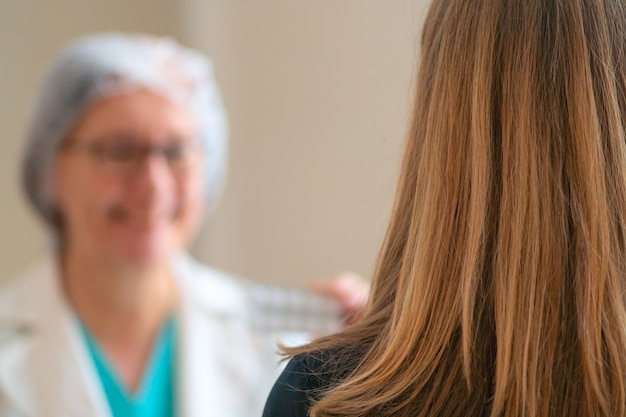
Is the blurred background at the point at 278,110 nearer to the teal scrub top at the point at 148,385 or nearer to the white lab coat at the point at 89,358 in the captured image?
the white lab coat at the point at 89,358

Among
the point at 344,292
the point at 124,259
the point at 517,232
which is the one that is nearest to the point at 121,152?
the point at 124,259

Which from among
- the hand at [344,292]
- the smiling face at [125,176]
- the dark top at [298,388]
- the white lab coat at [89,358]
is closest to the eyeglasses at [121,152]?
the smiling face at [125,176]

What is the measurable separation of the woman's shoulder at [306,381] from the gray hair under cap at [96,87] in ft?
2.89

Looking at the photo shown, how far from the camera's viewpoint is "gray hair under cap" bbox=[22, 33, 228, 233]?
1385mm

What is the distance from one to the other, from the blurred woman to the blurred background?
472 millimetres

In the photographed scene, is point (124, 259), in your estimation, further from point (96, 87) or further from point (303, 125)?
point (303, 125)

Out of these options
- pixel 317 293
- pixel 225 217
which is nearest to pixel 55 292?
pixel 317 293

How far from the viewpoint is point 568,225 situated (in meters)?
0.60

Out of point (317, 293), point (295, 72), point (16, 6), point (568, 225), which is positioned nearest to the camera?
point (568, 225)

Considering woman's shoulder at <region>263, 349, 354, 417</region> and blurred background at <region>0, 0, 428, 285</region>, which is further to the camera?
blurred background at <region>0, 0, 428, 285</region>

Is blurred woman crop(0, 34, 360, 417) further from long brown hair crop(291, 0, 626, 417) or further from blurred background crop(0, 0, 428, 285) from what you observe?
long brown hair crop(291, 0, 626, 417)

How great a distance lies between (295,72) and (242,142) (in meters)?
0.26

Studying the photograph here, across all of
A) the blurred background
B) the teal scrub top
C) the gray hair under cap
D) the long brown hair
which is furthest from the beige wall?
the long brown hair

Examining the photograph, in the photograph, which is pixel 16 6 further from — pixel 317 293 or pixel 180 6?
pixel 317 293
